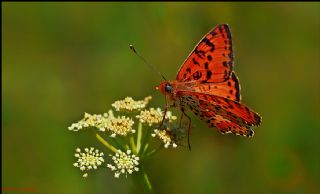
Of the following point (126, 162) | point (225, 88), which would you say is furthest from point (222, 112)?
point (126, 162)

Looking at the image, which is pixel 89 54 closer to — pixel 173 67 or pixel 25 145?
pixel 173 67

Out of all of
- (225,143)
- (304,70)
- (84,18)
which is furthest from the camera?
(84,18)

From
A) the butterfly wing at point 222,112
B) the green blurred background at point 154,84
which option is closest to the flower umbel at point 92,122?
the butterfly wing at point 222,112

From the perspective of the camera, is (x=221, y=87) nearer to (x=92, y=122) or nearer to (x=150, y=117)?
(x=150, y=117)

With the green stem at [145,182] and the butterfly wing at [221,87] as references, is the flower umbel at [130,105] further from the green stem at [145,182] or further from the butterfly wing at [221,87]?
the green stem at [145,182]

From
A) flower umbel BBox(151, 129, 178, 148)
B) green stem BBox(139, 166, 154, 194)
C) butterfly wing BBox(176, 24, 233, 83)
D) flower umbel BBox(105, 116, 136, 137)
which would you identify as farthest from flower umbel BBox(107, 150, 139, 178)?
butterfly wing BBox(176, 24, 233, 83)

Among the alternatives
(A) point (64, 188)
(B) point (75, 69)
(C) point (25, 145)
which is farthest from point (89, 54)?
(A) point (64, 188)
